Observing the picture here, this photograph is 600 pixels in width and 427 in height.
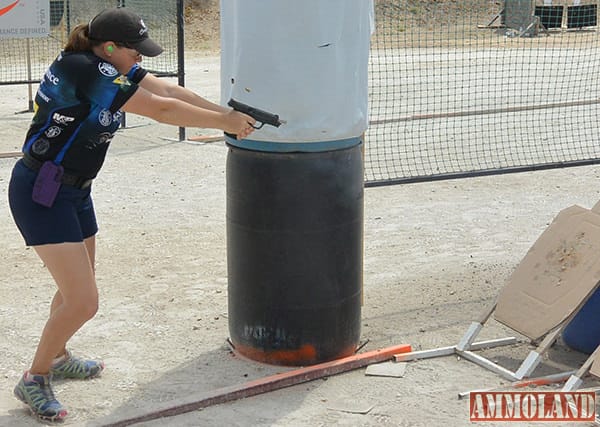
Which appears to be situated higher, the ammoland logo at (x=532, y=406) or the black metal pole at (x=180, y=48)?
the black metal pole at (x=180, y=48)

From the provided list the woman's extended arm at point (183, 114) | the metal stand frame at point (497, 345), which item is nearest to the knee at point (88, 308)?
the woman's extended arm at point (183, 114)

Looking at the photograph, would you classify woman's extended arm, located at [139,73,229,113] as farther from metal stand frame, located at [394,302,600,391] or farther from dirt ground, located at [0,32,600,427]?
metal stand frame, located at [394,302,600,391]

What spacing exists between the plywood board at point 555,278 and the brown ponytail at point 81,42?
2.63 meters

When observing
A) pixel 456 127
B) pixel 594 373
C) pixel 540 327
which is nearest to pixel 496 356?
pixel 540 327

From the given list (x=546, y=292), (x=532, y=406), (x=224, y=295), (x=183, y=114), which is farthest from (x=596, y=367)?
(x=224, y=295)

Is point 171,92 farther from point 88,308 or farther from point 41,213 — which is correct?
point 88,308

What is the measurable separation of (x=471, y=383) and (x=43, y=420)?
2.17m

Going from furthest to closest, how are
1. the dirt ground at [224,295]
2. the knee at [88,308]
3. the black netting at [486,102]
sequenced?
the black netting at [486,102], the dirt ground at [224,295], the knee at [88,308]

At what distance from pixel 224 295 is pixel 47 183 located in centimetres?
225

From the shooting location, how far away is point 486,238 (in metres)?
7.95

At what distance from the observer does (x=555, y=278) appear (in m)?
5.48

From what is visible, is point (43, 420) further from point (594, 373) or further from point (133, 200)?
point (133, 200)

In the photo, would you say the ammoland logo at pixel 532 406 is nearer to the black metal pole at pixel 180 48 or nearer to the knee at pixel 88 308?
the knee at pixel 88 308

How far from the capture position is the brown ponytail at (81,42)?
4.63m
